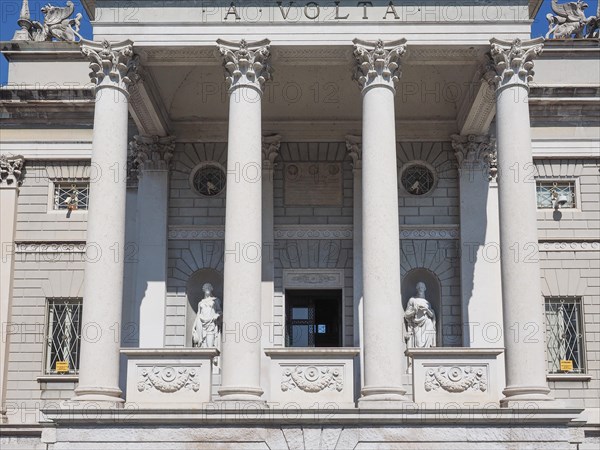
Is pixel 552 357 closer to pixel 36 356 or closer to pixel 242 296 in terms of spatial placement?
pixel 242 296

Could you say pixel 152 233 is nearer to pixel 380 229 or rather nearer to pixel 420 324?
pixel 420 324

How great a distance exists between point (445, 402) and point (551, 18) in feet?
50.1

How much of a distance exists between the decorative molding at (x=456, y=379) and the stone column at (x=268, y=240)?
6.04 meters

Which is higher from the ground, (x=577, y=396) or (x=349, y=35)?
(x=349, y=35)

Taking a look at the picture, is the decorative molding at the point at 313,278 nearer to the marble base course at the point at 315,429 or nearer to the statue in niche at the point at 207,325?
the statue in niche at the point at 207,325

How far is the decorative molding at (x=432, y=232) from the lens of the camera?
96.9 feet

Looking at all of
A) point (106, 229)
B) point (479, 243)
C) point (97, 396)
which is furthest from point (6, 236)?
point (479, 243)

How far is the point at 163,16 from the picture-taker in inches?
978

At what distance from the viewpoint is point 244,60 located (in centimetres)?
2422

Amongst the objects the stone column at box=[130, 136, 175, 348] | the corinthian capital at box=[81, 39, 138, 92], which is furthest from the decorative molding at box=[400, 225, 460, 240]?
the corinthian capital at box=[81, 39, 138, 92]

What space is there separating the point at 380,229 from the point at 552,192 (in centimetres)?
922

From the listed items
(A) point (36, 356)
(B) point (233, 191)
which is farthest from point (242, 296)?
(A) point (36, 356)

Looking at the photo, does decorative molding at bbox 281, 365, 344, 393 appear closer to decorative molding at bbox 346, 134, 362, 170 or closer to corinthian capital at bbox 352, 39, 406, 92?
corinthian capital at bbox 352, 39, 406, 92

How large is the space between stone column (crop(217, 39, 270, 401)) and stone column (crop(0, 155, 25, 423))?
9.47 metres
